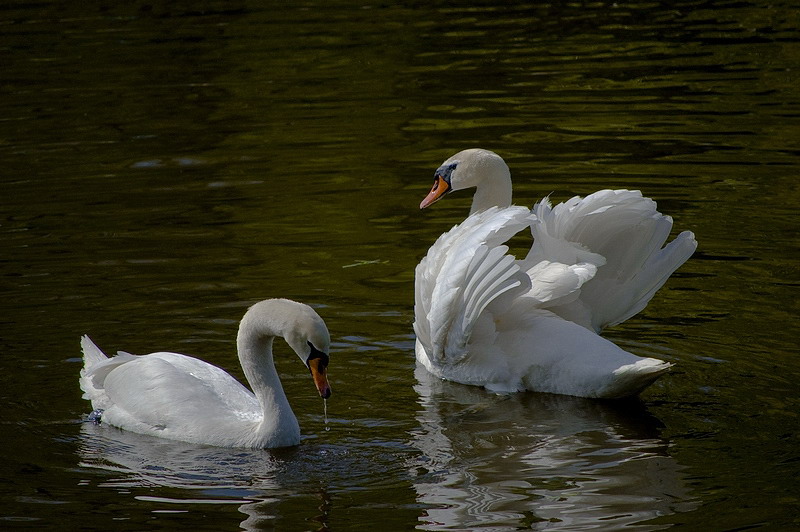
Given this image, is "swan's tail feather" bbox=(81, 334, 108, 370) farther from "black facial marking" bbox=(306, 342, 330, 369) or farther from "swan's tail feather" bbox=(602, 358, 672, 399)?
"swan's tail feather" bbox=(602, 358, 672, 399)

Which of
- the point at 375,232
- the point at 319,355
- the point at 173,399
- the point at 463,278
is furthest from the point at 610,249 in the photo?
the point at 375,232

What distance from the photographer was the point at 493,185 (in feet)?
30.2

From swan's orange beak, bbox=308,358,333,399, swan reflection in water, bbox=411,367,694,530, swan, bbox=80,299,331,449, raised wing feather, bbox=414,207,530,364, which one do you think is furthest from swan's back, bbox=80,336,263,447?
raised wing feather, bbox=414,207,530,364

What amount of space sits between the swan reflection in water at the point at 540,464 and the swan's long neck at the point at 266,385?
68 centimetres

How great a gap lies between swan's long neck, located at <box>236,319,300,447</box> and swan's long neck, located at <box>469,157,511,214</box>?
8.80ft

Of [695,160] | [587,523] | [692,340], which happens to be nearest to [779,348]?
[692,340]

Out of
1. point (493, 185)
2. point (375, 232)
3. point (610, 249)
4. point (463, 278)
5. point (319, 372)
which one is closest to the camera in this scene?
point (319, 372)

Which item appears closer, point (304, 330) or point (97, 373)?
point (304, 330)

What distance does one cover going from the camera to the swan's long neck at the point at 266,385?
688 centimetres

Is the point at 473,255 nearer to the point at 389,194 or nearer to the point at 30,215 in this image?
the point at 389,194

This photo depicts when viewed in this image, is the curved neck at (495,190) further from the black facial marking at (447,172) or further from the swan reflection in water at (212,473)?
the swan reflection in water at (212,473)

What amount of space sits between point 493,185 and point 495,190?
4cm

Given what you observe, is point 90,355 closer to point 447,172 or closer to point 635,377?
point 447,172

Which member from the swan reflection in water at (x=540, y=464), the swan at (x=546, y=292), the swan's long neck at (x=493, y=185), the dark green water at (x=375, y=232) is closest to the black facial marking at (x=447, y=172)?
the swan's long neck at (x=493, y=185)
